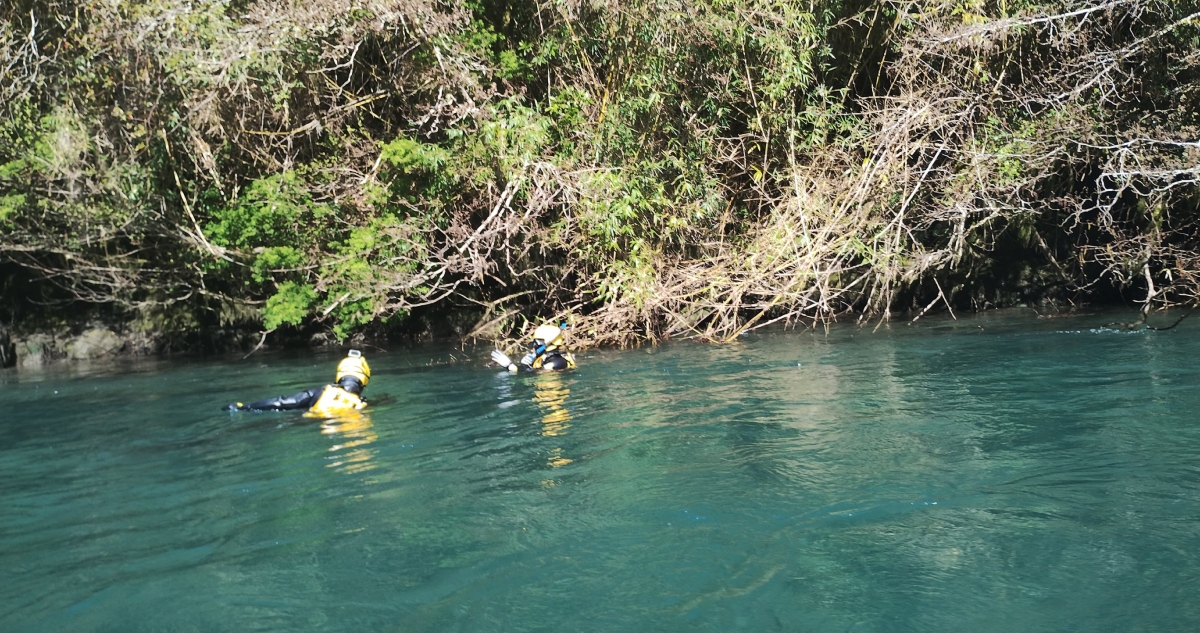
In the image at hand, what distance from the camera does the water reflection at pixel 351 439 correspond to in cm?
879

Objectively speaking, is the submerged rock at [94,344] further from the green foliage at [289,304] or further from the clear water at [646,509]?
the clear water at [646,509]

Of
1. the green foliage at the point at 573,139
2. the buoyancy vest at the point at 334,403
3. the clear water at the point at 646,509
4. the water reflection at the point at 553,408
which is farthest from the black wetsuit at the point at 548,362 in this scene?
the buoyancy vest at the point at 334,403

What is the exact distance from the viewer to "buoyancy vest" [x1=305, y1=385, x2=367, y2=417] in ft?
37.7

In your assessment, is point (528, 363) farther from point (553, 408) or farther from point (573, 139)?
point (573, 139)

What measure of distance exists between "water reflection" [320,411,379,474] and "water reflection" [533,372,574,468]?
1.59m

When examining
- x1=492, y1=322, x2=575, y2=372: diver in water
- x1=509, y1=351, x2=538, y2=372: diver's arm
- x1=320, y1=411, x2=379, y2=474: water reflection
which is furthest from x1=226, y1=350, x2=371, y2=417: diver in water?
x1=509, y1=351, x2=538, y2=372: diver's arm

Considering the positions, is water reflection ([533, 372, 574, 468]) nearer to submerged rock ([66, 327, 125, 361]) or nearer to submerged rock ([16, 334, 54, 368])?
submerged rock ([66, 327, 125, 361])

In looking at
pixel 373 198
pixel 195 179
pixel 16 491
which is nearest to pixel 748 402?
pixel 16 491

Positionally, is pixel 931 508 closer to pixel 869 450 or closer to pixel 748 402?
pixel 869 450

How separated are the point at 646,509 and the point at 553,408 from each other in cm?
456

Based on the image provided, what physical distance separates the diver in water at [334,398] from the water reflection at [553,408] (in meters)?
2.02

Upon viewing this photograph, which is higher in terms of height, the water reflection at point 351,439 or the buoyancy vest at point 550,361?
the buoyancy vest at point 550,361

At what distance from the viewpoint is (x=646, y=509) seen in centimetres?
685

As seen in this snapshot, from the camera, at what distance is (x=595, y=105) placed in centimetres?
1694
